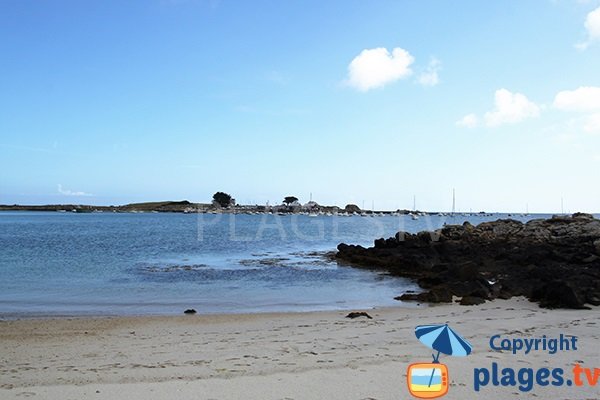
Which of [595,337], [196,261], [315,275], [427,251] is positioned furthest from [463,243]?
[595,337]

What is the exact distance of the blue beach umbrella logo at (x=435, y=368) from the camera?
5.00m

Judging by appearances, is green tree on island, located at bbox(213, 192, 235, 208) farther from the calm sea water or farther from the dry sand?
the dry sand

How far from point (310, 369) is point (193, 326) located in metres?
4.67

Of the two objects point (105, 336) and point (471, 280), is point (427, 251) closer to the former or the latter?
point (471, 280)

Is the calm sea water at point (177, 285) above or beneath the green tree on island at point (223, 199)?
beneath

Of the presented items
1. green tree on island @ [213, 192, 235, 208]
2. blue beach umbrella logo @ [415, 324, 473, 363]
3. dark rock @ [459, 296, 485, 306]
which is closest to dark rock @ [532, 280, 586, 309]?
dark rock @ [459, 296, 485, 306]

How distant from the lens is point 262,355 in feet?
21.5

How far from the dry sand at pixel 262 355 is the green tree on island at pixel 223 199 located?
155m

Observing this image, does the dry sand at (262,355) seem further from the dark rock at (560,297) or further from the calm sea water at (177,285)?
the calm sea water at (177,285)

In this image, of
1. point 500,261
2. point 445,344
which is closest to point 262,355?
point 445,344

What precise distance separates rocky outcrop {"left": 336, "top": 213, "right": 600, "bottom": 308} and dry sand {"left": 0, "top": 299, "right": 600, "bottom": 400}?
1822 mm

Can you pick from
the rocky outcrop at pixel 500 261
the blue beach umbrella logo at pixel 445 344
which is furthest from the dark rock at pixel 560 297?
the blue beach umbrella logo at pixel 445 344

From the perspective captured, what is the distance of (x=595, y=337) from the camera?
24.4ft

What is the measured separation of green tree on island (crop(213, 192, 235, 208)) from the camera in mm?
164500
